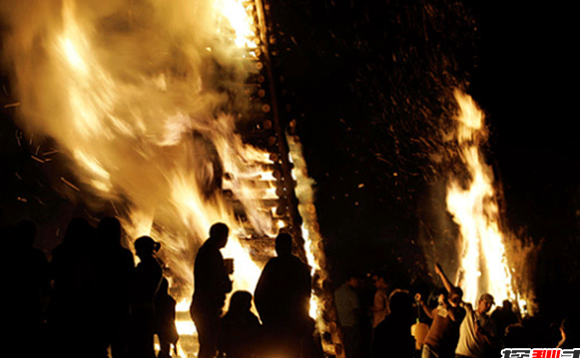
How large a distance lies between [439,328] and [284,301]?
298cm

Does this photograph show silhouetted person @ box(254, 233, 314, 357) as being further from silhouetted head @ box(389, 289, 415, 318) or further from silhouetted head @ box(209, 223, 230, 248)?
silhouetted head @ box(389, 289, 415, 318)

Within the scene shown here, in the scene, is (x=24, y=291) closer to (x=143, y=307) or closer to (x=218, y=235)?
(x=143, y=307)

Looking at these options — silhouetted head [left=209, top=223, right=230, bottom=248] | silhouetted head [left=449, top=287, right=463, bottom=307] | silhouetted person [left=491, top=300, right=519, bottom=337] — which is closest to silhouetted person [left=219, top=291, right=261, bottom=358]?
silhouetted head [left=209, top=223, right=230, bottom=248]

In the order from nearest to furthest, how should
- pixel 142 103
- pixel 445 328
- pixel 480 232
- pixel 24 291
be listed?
pixel 24 291, pixel 445 328, pixel 142 103, pixel 480 232

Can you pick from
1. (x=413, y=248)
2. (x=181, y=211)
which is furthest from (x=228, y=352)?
(x=413, y=248)

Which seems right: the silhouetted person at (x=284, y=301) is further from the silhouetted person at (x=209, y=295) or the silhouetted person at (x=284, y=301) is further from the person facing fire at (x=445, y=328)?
the person facing fire at (x=445, y=328)

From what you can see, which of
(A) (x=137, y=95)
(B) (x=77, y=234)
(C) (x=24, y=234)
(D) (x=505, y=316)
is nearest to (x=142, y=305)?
(B) (x=77, y=234)

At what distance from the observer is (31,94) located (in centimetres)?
1159

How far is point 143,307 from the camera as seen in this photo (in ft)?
17.9

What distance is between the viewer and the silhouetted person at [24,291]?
464 cm

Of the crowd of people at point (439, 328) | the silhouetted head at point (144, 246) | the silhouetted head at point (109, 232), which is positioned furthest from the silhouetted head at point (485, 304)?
Result: the silhouetted head at point (109, 232)

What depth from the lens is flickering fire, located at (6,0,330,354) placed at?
10078 millimetres

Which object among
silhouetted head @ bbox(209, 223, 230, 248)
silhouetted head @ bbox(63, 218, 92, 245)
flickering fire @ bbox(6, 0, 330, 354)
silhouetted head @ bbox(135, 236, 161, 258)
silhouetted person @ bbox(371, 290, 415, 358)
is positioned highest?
flickering fire @ bbox(6, 0, 330, 354)

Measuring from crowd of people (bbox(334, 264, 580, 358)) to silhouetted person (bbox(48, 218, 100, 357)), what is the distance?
7.41 feet
